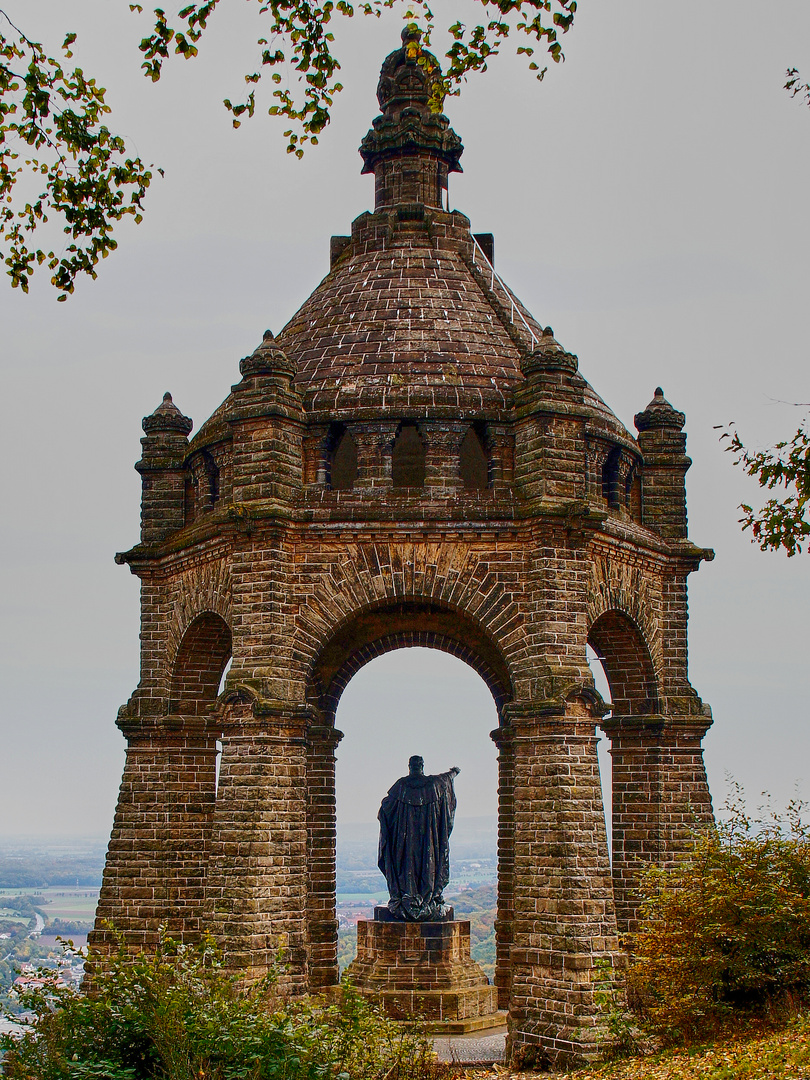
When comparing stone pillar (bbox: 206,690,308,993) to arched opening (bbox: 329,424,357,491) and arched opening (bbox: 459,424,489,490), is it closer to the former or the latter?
arched opening (bbox: 329,424,357,491)

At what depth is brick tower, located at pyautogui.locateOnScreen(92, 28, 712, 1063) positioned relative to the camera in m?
15.7

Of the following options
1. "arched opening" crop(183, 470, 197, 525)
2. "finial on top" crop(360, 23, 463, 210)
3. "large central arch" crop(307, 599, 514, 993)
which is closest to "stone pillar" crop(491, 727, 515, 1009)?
"large central arch" crop(307, 599, 514, 993)

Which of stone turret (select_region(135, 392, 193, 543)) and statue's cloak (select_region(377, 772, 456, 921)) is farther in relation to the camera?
stone turret (select_region(135, 392, 193, 543))

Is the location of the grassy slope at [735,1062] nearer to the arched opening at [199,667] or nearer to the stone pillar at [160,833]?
the stone pillar at [160,833]

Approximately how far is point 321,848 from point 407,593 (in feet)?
13.9

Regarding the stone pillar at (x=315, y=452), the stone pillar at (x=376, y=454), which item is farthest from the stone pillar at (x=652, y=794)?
the stone pillar at (x=315, y=452)

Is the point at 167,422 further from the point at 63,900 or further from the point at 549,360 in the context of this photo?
the point at 63,900

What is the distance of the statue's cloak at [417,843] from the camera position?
1795cm

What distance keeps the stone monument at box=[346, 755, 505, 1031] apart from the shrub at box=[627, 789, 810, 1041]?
318 cm

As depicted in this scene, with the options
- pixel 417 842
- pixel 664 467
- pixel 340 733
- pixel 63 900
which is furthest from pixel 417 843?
pixel 63 900

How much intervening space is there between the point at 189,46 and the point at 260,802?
8.60 metres

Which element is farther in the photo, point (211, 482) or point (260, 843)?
point (211, 482)

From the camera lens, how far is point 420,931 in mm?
17594

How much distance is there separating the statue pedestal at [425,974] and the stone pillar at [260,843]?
1.78 m
